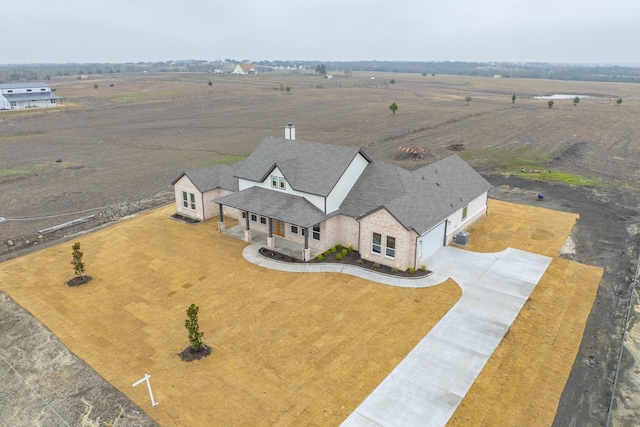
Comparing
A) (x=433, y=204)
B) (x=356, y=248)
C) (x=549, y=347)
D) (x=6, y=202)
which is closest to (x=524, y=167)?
(x=433, y=204)

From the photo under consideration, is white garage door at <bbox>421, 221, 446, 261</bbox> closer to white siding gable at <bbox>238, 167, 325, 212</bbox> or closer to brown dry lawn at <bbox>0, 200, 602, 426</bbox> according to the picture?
brown dry lawn at <bbox>0, 200, 602, 426</bbox>

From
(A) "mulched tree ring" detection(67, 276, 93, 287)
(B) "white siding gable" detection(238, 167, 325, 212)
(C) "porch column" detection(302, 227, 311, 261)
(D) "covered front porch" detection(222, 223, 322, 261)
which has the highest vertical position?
(B) "white siding gable" detection(238, 167, 325, 212)

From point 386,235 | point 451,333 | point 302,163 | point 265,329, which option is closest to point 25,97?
point 302,163

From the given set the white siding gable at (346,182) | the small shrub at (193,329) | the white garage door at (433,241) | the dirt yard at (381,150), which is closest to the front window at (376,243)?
the white garage door at (433,241)

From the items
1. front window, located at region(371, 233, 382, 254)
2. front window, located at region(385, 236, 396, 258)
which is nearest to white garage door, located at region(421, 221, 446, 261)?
front window, located at region(385, 236, 396, 258)

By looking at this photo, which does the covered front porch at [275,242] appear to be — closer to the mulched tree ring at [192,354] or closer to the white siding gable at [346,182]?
the white siding gable at [346,182]

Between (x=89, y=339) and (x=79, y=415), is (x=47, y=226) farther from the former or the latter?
(x=79, y=415)
